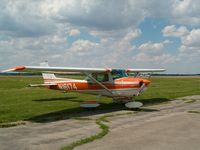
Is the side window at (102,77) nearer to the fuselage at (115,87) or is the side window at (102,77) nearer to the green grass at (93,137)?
the fuselage at (115,87)

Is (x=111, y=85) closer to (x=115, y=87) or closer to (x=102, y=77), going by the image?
(x=115, y=87)

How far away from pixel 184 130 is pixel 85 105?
6.39 meters

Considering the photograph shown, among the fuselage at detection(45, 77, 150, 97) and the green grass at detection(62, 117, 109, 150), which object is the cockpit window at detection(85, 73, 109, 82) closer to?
the fuselage at detection(45, 77, 150, 97)

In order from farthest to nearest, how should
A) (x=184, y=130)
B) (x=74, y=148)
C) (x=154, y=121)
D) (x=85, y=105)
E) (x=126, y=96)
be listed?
(x=126, y=96), (x=85, y=105), (x=154, y=121), (x=184, y=130), (x=74, y=148)

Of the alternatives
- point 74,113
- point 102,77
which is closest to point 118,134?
point 74,113

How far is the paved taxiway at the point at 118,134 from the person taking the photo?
7.58m

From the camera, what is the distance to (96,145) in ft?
24.9

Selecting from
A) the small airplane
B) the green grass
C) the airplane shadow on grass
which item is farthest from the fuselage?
the green grass

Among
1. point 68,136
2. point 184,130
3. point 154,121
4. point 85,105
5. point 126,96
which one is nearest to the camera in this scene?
point 68,136

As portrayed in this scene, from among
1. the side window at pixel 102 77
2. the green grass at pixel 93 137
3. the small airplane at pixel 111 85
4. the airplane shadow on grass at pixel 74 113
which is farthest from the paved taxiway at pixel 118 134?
the side window at pixel 102 77

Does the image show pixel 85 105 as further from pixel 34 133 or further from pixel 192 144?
pixel 192 144

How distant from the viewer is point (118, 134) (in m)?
8.91

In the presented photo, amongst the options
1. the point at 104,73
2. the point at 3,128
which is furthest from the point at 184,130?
the point at 104,73

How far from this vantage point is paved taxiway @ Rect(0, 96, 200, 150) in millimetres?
7582
